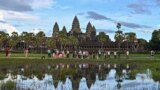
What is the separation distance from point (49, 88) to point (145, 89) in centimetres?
634

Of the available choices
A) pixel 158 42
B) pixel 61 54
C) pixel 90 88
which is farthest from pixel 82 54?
pixel 158 42

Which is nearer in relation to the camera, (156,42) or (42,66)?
(42,66)

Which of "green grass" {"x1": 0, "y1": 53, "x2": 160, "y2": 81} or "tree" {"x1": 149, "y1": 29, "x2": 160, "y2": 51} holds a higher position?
"tree" {"x1": 149, "y1": 29, "x2": 160, "y2": 51}

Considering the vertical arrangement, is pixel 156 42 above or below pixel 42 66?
above

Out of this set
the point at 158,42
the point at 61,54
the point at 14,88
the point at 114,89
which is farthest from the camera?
the point at 158,42

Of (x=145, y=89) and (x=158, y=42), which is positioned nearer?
(x=145, y=89)

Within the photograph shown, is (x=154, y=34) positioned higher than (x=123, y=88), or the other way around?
(x=154, y=34)

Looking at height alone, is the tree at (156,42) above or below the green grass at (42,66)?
above

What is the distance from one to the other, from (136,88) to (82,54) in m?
60.0

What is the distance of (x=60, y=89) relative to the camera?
26.2 meters

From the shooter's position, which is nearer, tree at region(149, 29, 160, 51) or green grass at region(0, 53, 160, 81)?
green grass at region(0, 53, 160, 81)

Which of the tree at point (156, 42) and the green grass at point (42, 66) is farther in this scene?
the tree at point (156, 42)

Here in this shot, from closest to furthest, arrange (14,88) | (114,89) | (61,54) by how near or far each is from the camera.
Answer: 1. (14,88)
2. (114,89)
3. (61,54)

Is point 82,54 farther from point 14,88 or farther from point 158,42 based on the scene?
point 158,42
